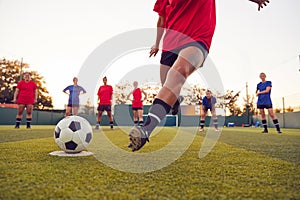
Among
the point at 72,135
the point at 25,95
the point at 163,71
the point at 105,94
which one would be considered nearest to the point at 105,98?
the point at 105,94

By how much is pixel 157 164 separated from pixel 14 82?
4986 centimetres

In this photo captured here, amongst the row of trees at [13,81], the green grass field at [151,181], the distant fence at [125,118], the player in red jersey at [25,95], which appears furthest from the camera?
the row of trees at [13,81]

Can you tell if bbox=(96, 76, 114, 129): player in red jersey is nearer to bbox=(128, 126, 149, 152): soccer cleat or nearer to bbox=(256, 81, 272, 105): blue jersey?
bbox=(256, 81, 272, 105): blue jersey

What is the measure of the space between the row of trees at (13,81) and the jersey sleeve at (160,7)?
44586 millimetres

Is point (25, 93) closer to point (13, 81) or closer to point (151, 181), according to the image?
point (151, 181)

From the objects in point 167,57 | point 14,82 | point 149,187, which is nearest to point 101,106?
point 167,57

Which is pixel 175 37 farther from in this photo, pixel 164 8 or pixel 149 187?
pixel 149 187

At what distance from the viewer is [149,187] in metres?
1.46

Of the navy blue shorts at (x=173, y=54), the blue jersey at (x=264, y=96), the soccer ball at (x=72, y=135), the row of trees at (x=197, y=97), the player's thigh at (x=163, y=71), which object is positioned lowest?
the soccer ball at (x=72, y=135)

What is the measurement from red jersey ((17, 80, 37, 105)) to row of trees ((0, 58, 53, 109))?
120 feet

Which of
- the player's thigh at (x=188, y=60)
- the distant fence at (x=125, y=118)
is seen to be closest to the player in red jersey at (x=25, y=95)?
the player's thigh at (x=188, y=60)

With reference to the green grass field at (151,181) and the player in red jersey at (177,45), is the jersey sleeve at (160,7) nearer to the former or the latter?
the player in red jersey at (177,45)

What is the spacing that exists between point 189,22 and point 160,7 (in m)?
0.49

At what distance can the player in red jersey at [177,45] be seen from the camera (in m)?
1.98
